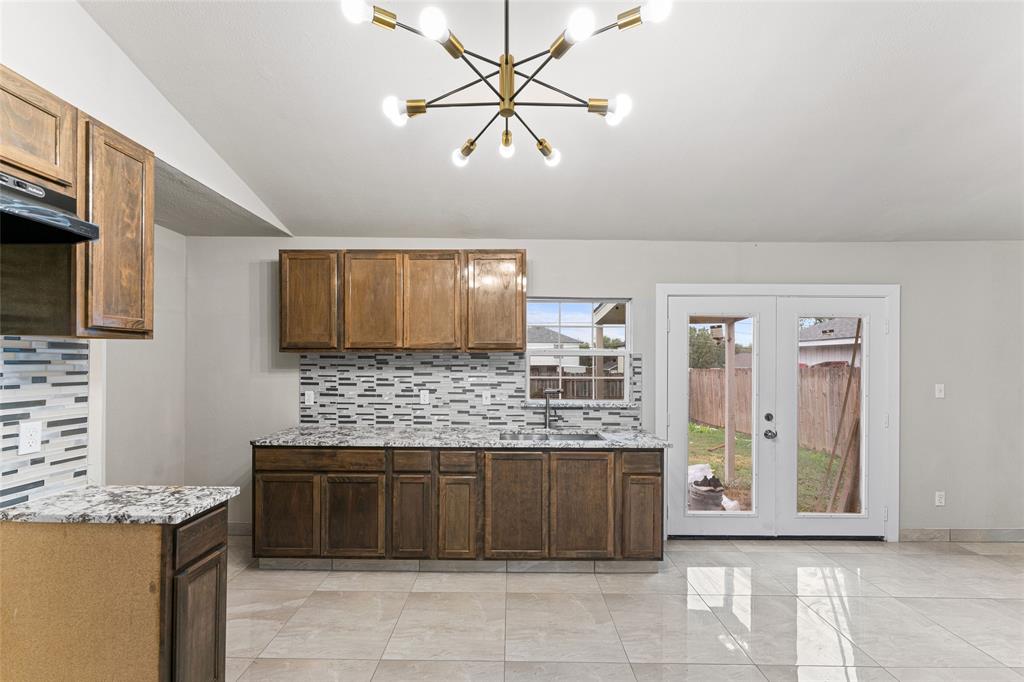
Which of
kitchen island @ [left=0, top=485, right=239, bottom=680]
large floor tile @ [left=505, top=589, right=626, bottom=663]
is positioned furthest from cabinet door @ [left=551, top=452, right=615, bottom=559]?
kitchen island @ [left=0, top=485, right=239, bottom=680]

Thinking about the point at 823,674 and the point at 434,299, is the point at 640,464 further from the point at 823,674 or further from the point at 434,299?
the point at 434,299

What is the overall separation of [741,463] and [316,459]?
10.6ft

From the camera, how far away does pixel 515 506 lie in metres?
3.65

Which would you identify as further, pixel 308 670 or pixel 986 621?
pixel 986 621

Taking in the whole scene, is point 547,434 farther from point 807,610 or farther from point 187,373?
point 187,373

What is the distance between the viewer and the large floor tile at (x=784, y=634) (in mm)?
2615

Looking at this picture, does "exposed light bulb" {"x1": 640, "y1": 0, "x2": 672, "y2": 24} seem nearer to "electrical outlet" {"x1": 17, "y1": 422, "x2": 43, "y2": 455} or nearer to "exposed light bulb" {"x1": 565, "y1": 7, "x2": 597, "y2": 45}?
"exposed light bulb" {"x1": 565, "y1": 7, "x2": 597, "y2": 45}

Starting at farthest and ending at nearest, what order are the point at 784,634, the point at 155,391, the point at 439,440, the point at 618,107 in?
the point at 155,391, the point at 439,440, the point at 784,634, the point at 618,107

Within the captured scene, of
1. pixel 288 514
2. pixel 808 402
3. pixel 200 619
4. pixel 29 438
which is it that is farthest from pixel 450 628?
pixel 808 402

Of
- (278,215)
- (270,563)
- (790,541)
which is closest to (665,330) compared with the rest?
(790,541)

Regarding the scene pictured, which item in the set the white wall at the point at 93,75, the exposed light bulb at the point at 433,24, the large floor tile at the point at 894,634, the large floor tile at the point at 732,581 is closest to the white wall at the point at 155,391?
the white wall at the point at 93,75

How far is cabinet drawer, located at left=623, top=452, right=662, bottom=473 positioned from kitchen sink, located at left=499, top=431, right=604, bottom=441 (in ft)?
1.30

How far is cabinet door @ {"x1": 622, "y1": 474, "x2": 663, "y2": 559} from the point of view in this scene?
11.8 ft

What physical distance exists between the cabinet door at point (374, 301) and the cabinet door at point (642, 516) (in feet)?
6.22
